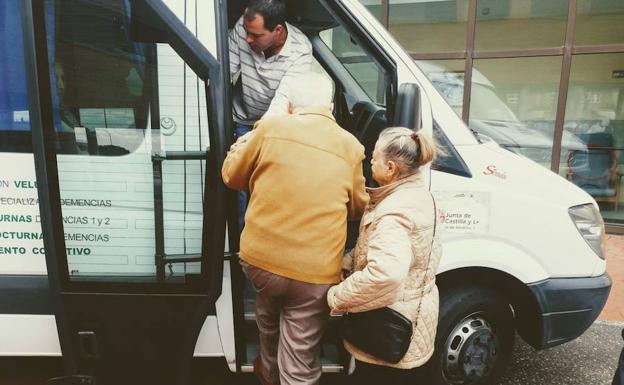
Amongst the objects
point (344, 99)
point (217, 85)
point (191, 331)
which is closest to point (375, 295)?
point (191, 331)

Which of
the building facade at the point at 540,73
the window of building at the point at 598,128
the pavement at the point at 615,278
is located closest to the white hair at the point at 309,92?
the pavement at the point at 615,278

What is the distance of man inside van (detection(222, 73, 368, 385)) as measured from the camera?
1970mm

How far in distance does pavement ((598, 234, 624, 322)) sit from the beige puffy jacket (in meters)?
2.02

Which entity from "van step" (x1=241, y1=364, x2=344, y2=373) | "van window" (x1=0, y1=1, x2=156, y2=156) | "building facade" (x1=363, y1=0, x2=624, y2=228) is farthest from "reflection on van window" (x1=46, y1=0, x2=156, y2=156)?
"building facade" (x1=363, y1=0, x2=624, y2=228)

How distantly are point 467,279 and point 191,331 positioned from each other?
58.6 inches

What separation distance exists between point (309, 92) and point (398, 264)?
786mm

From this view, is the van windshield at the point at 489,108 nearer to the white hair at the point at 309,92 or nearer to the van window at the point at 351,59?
the van window at the point at 351,59

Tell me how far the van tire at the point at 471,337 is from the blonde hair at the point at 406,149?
38.8 inches

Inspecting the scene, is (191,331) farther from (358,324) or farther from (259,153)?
(259,153)

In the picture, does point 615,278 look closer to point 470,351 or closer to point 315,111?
point 470,351

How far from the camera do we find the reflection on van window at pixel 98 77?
2178 mm

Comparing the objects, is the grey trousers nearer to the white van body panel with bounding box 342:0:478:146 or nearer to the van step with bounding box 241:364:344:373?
the van step with bounding box 241:364:344:373

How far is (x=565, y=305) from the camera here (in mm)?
2670

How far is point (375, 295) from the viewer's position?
189cm
